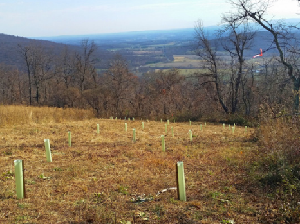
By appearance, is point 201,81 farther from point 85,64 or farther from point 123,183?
point 123,183

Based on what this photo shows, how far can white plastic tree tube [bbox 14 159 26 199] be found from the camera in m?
4.74

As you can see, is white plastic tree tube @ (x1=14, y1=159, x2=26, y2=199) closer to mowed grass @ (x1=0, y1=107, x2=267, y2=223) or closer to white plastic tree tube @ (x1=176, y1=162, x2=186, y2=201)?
mowed grass @ (x1=0, y1=107, x2=267, y2=223)

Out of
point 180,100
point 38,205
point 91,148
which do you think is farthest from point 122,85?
point 38,205

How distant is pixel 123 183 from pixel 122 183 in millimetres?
22

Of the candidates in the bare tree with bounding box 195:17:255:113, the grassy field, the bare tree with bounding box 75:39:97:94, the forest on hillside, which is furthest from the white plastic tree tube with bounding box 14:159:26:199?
the bare tree with bounding box 75:39:97:94

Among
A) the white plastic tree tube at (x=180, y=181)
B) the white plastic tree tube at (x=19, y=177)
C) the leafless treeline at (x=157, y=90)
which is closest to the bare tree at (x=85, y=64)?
the leafless treeline at (x=157, y=90)

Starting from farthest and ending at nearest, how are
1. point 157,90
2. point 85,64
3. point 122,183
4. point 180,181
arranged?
point 157,90
point 85,64
point 122,183
point 180,181

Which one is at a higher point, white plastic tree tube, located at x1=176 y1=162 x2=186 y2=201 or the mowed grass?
white plastic tree tube, located at x1=176 y1=162 x2=186 y2=201

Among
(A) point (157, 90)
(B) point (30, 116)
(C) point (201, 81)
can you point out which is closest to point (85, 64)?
(A) point (157, 90)

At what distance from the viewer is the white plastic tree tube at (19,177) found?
474 centimetres

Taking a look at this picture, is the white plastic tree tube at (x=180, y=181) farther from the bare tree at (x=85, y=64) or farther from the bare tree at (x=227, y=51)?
the bare tree at (x=85, y=64)

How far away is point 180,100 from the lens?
34812 mm

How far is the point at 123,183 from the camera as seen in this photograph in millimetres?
6102

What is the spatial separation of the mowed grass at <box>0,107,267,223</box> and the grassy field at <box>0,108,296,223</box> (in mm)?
15
